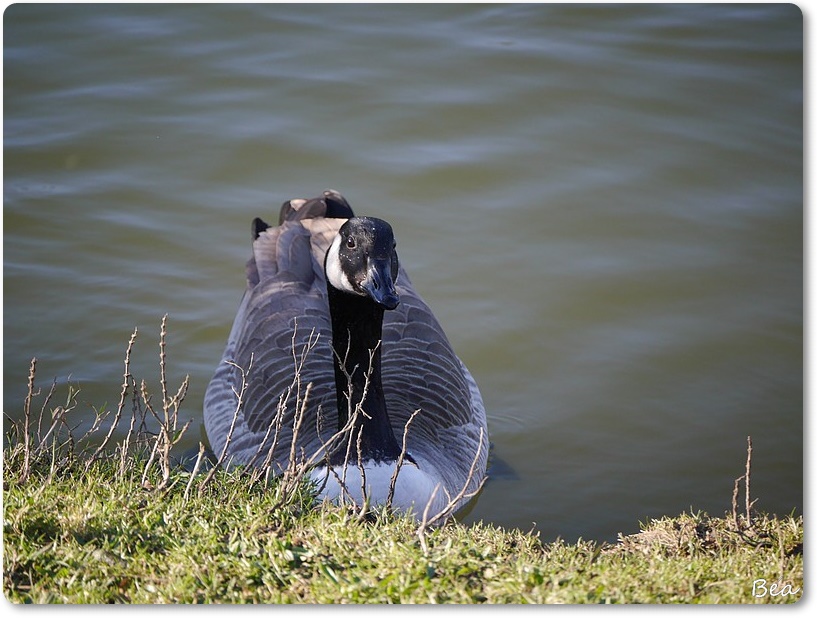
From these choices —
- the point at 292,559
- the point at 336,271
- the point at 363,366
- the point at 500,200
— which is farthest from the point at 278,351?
the point at 500,200

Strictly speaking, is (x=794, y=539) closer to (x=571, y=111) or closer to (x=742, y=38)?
(x=742, y=38)

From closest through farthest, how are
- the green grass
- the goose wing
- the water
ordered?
the green grass < the goose wing < the water

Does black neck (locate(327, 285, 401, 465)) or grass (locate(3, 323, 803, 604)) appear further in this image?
black neck (locate(327, 285, 401, 465))

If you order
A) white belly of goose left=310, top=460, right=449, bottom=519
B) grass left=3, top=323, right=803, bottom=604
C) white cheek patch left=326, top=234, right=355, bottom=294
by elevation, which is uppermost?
white cheek patch left=326, top=234, right=355, bottom=294

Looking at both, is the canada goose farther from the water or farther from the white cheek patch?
the water

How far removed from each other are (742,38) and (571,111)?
9.42ft

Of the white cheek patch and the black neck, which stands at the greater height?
the white cheek patch

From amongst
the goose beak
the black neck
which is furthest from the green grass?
the goose beak

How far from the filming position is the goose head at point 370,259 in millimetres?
4832

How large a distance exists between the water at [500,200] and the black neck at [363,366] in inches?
47.9

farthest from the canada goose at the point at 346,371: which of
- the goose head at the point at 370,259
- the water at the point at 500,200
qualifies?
the water at the point at 500,200

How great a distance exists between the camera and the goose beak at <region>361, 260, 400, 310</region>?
15.6ft

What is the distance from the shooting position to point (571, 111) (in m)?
10.4

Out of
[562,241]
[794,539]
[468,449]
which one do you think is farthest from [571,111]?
[794,539]
